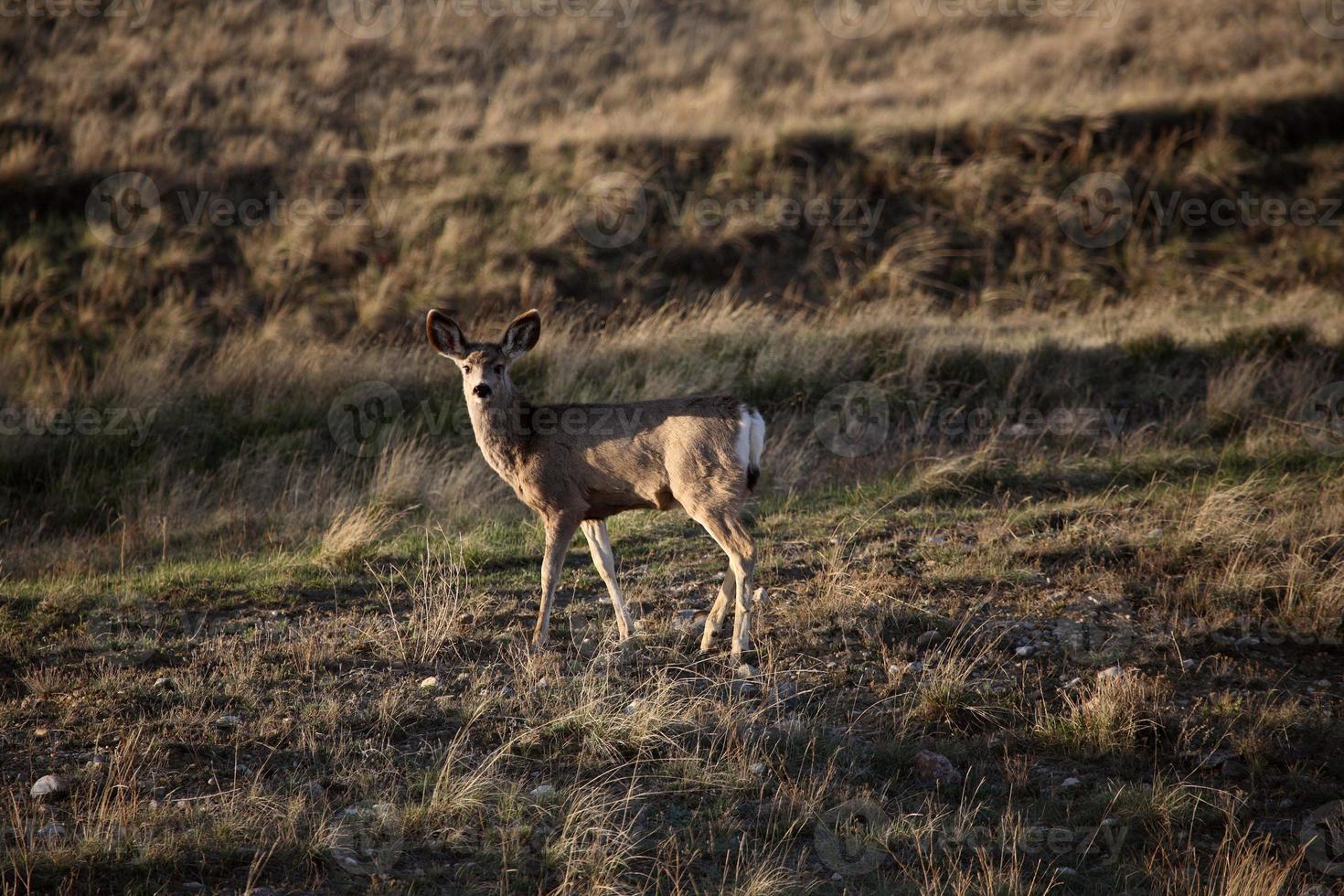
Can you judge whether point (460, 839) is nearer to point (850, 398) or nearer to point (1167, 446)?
point (850, 398)

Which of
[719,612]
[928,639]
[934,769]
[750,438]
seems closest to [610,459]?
[750,438]

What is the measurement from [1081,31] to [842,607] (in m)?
20.5

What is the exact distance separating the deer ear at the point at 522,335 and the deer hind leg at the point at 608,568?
1.15 m

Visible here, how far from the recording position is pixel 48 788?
193 inches

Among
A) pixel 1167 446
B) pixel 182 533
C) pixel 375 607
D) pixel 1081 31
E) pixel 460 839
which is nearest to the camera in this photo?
pixel 460 839

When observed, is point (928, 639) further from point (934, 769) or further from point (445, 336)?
point (445, 336)

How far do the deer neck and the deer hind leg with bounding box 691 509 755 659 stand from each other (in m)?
1.22

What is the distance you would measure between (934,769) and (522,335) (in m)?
3.46

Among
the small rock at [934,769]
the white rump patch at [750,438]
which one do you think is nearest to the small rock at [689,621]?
the white rump patch at [750,438]

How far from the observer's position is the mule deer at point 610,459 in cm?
640

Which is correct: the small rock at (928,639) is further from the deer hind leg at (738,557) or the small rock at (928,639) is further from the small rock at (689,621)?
the small rock at (689,621)

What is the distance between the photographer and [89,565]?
27.0ft

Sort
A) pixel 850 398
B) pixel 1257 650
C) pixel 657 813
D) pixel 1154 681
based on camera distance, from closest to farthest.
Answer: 1. pixel 657 813
2. pixel 1154 681
3. pixel 1257 650
4. pixel 850 398

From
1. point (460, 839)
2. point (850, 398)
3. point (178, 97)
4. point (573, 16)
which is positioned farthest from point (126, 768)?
point (573, 16)
